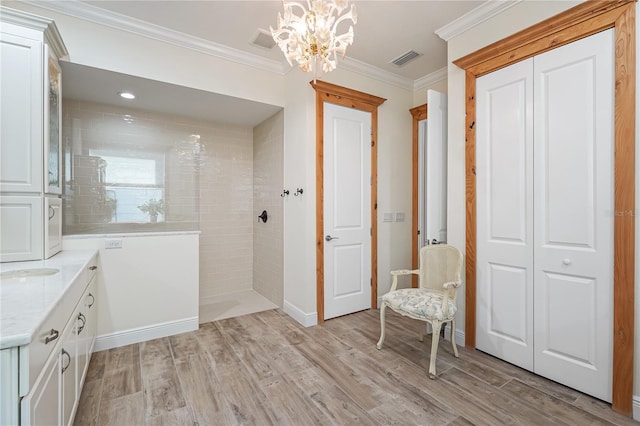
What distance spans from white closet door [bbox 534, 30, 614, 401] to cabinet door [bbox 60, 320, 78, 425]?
117 inches

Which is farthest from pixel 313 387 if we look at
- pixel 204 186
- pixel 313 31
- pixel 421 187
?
pixel 204 186

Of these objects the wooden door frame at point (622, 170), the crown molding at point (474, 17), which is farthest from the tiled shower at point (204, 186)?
the wooden door frame at point (622, 170)

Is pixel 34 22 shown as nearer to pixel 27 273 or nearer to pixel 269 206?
pixel 27 273

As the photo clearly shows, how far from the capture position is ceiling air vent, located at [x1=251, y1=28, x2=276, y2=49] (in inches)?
111

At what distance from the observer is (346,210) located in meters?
3.48

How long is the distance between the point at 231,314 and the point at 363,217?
6.56ft

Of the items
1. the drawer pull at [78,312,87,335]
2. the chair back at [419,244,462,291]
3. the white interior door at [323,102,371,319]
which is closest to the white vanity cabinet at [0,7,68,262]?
the drawer pull at [78,312,87,335]

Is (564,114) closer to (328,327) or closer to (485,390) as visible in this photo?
(485,390)

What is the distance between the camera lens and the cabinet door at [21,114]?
1.96 metres

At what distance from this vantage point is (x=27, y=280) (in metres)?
1.56

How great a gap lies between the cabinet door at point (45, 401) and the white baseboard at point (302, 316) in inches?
85.3

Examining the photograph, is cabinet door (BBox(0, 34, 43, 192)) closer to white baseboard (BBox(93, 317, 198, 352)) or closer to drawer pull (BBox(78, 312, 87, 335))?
drawer pull (BBox(78, 312, 87, 335))

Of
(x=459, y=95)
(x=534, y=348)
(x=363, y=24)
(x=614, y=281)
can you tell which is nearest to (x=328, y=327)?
(x=534, y=348)

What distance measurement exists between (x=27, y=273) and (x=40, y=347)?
105 cm
